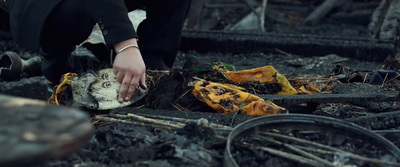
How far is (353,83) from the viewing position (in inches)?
126

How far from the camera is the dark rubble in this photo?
2.12m

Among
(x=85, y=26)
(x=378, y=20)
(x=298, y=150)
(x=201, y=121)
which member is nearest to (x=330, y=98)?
(x=298, y=150)

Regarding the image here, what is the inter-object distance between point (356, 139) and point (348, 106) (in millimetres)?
574

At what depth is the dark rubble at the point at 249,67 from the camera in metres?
2.12

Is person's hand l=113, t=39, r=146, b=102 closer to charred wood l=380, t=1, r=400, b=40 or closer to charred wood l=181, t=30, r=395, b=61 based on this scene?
charred wood l=181, t=30, r=395, b=61

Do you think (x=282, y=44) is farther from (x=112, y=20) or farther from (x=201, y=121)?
(x=201, y=121)

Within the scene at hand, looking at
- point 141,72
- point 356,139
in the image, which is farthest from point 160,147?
point 356,139

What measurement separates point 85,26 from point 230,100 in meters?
1.03

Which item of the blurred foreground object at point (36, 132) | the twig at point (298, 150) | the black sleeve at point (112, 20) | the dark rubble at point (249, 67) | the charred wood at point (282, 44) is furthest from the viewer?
the charred wood at point (282, 44)

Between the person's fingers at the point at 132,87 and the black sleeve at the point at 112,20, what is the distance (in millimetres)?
239

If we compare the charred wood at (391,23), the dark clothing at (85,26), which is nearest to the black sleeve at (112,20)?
the dark clothing at (85,26)

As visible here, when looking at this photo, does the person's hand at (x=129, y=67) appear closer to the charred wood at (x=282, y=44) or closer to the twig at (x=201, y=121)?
the twig at (x=201, y=121)

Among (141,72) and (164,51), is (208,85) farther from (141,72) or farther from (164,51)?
(164,51)

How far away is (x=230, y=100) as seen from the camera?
271 centimetres
